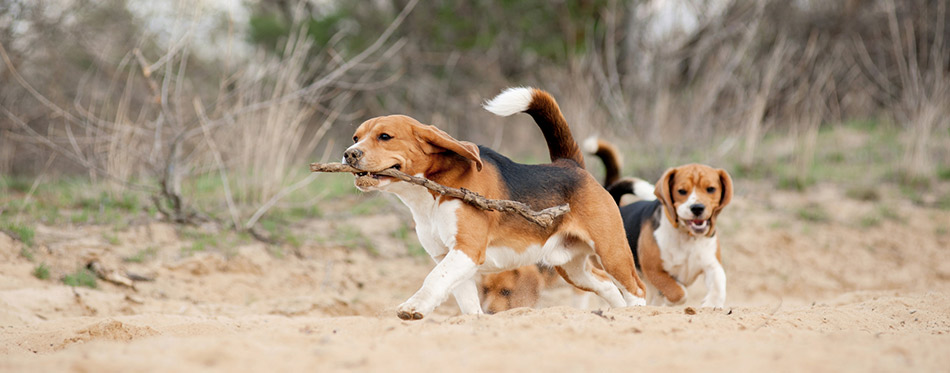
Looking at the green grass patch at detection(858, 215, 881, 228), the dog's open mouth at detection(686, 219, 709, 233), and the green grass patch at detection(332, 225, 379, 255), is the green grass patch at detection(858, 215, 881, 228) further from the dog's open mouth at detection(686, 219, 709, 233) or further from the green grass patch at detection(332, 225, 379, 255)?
the green grass patch at detection(332, 225, 379, 255)

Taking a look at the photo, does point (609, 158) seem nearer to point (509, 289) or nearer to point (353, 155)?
point (509, 289)

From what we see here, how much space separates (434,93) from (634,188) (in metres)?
11.3

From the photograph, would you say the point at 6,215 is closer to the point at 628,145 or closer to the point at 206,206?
the point at 206,206

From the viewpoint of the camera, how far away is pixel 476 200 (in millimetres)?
4184

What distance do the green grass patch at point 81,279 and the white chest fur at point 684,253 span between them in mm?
4679

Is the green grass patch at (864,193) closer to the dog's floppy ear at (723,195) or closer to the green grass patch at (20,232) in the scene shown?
the dog's floppy ear at (723,195)

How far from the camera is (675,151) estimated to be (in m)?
11.6

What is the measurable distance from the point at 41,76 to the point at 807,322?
508 inches

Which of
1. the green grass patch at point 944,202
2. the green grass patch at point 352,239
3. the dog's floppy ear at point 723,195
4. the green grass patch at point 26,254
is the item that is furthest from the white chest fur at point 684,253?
the green grass patch at point 944,202

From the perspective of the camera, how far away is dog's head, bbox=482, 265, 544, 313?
571 centimetres

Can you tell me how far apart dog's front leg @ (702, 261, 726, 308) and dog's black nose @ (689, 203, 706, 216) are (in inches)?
20.1

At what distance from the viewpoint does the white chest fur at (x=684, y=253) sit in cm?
619

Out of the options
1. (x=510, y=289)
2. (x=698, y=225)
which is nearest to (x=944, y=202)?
(x=698, y=225)

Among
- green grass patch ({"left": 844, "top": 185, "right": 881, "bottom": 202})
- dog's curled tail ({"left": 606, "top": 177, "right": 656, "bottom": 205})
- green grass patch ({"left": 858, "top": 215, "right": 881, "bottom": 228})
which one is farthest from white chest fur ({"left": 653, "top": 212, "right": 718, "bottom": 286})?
green grass patch ({"left": 844, "top": 185, "right": 881, "bottom": 202})
